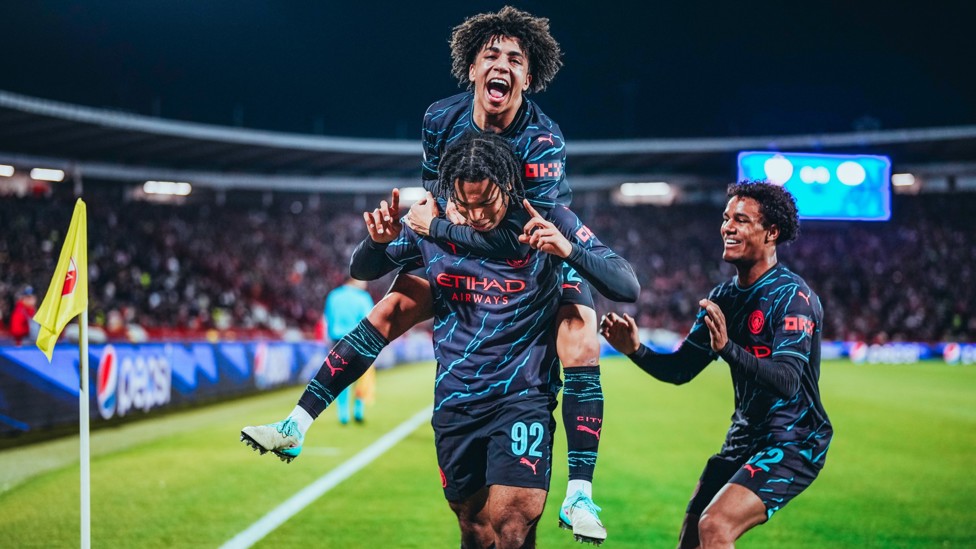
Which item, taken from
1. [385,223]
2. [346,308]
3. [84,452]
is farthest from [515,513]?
[346,308]

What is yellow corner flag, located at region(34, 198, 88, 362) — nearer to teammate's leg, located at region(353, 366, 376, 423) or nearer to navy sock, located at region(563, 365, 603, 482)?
navy sock, located at region(563, 365, 603, 482)

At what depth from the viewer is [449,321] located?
4.27 m

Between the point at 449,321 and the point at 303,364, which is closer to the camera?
the point at 449,321

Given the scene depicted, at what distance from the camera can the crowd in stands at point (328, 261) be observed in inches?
1265

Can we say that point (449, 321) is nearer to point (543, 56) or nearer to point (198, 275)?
point (543, 56)

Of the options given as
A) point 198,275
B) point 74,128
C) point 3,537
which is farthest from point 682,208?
point 3,537

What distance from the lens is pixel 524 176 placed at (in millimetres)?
4262

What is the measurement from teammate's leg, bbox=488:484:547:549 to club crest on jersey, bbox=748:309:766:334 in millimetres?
1462

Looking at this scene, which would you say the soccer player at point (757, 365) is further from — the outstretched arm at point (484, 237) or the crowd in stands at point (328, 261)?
the crowd in stands at point (328, 261)

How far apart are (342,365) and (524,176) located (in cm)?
126

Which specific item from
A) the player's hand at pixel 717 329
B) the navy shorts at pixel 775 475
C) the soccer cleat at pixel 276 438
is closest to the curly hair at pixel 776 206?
the player's hand at pixel 717 329

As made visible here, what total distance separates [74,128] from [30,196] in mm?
3826

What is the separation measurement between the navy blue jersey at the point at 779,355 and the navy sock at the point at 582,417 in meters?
0.72

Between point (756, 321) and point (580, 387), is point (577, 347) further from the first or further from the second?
point (756, 321)
